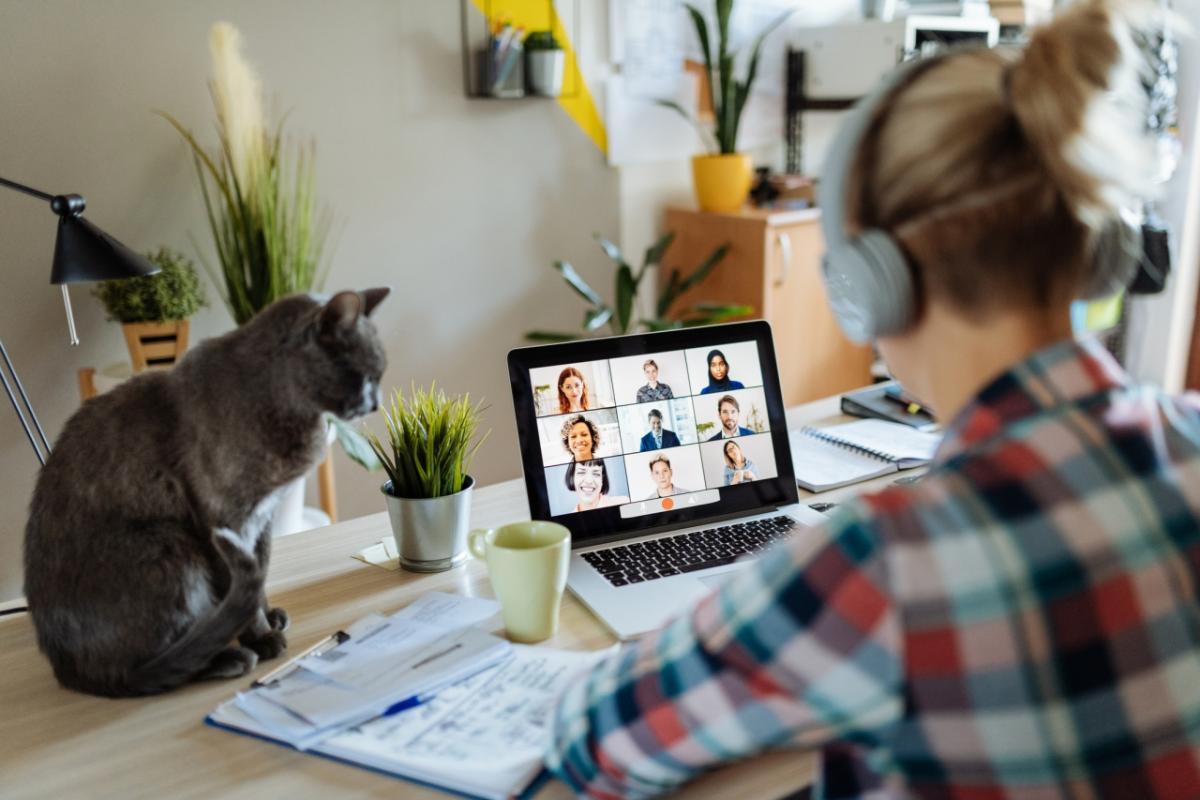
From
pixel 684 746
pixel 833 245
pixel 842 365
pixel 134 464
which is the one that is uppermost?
pixel 833 245

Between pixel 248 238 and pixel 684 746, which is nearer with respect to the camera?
pixel 684 746

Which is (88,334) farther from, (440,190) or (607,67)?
→ (607,67)

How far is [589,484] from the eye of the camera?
4.38ft

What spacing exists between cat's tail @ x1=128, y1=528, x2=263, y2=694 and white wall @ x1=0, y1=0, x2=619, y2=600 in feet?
4.57

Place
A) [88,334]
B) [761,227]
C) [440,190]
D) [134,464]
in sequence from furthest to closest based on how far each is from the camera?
[761,227] → [440,190] → [88,334] → [134,464]

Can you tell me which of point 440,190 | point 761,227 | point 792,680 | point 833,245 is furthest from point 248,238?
point 792,680

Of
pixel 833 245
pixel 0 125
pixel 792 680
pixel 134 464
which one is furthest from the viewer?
pixel 0 125

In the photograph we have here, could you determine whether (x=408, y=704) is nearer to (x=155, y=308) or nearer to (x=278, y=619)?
(x=278, y=619)

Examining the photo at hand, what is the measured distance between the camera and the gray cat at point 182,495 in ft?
3.29

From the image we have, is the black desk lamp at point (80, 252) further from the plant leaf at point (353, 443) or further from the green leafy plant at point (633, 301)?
the green leafy plant at point (633, 301)

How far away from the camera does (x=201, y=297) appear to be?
239cm

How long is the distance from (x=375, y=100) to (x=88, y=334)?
3.19 feet

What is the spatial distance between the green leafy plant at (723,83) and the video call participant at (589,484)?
2.21m

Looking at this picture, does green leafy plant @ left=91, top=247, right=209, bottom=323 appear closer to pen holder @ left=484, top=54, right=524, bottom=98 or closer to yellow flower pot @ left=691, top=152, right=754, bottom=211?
pen holder @ left=484, top=54, right=524, bottom=98
